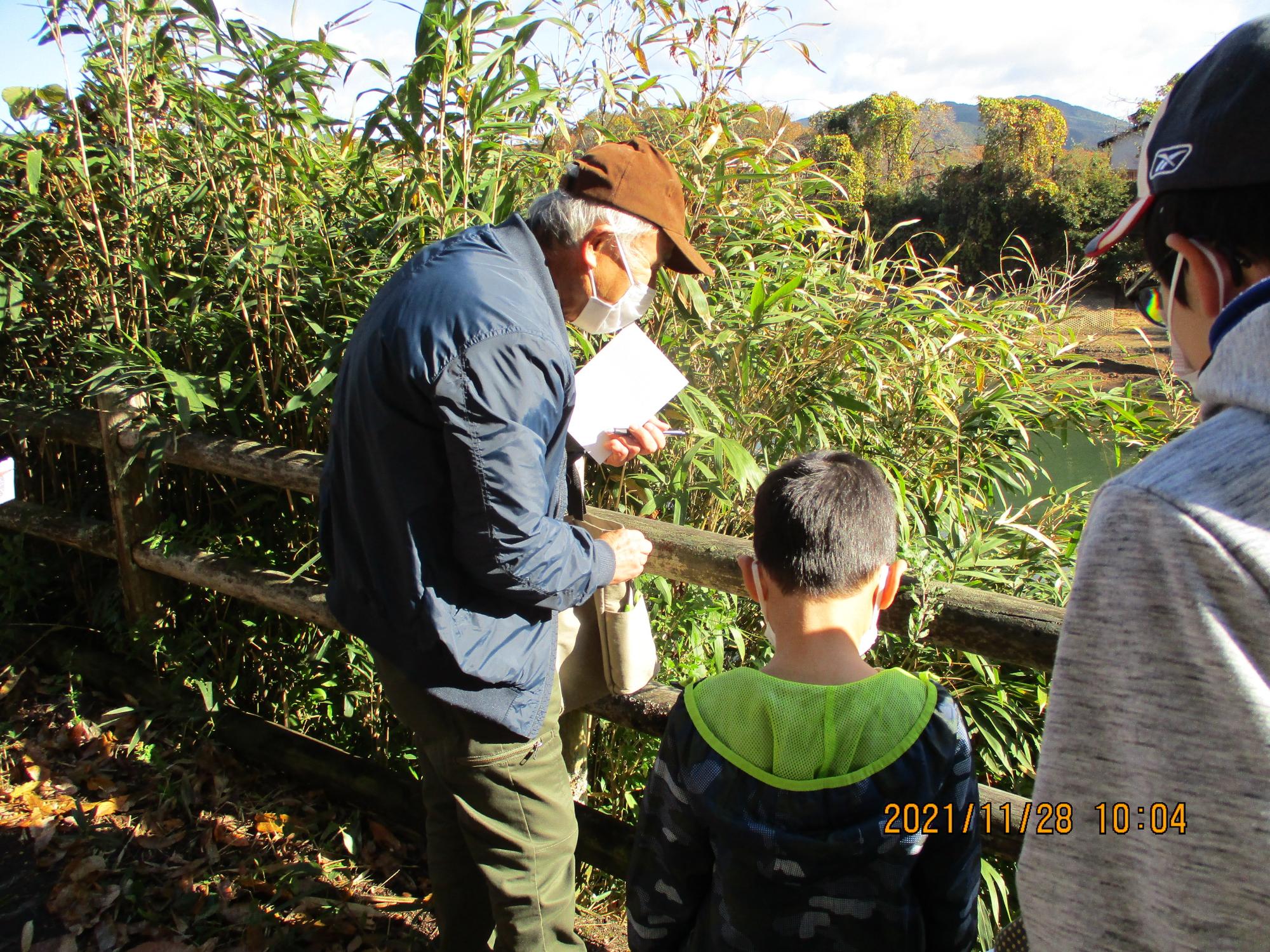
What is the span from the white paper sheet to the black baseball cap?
1.25 meters

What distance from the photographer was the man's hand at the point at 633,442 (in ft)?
6.60

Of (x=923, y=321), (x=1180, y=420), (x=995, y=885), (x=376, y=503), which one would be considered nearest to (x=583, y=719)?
(x=376, y=503)

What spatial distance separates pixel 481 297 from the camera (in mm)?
1547

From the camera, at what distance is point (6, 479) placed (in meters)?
2.74

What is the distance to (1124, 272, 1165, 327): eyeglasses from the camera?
1018mm

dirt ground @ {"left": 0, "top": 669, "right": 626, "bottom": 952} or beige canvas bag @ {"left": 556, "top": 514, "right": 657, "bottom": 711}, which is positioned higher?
beige canvas bag @ {"left": 556, "top": 514, "right": 657, "bottom": 711}

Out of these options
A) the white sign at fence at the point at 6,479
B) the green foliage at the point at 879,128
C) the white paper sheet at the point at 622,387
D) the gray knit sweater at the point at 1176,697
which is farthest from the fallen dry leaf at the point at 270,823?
the green foliage at the point at 879,128

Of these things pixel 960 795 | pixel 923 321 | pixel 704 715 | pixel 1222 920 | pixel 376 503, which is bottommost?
pixel 960 795

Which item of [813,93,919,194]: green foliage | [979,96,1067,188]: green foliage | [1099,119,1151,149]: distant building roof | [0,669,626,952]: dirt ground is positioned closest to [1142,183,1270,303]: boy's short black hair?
[1099,119,1151,149]: distant building roof

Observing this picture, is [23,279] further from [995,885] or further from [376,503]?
[995,885]

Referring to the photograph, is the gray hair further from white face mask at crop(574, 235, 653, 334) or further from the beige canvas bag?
the beige canvas bag

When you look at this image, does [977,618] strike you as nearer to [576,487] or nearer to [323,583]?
[576,487]

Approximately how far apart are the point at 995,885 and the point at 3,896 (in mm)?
2778

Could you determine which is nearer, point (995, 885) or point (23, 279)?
point (995, 885)
